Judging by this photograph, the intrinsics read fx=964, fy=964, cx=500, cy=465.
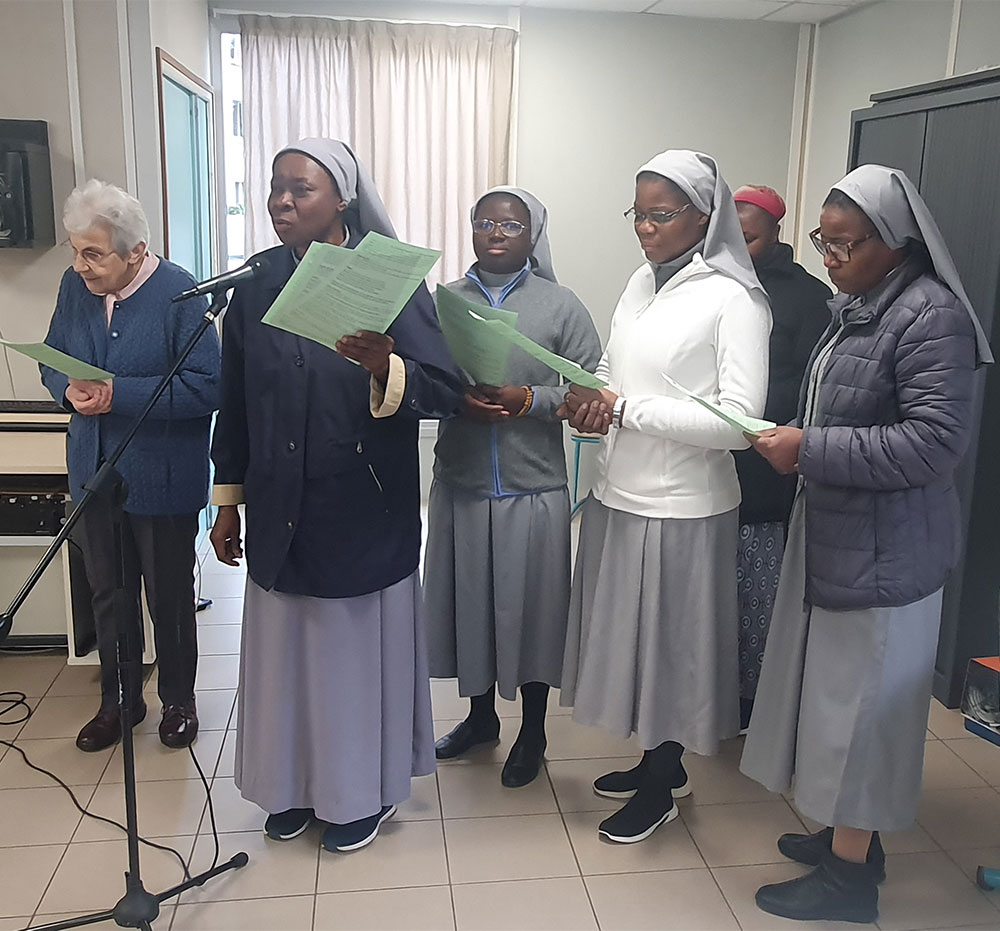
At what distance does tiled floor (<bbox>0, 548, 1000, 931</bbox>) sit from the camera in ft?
6.56

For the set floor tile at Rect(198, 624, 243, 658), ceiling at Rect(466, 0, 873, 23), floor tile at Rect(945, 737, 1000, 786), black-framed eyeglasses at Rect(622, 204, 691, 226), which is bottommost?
floor tile at Rect(198, 624, 243, 658)

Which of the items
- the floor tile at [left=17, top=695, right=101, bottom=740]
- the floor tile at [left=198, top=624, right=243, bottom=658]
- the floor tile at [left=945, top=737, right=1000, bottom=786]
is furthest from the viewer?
the floor tile at [left=198, top=624, right=243, bottom=658]

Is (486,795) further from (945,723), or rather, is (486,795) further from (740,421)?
(945,723)

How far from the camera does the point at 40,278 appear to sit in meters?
3.27

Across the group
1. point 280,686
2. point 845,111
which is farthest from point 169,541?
point 845,111

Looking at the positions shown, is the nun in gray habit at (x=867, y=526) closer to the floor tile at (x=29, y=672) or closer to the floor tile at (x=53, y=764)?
the floor tile at (x=53, y=764)

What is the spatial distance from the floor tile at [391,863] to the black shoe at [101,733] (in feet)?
2.67

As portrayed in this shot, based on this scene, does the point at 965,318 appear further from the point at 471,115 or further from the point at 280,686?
the point at 471,115

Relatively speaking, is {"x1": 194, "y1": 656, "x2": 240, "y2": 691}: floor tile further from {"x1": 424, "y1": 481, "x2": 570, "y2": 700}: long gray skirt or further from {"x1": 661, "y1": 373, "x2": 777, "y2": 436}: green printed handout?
{"x1": 661, "y1": 373, "x2": 777, "y2": 436}: green printed handout

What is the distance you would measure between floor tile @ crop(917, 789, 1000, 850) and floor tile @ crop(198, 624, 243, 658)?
218 cm

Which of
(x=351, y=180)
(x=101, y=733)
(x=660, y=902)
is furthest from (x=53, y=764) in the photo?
(x=351, y=180)

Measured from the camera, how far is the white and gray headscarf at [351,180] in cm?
185

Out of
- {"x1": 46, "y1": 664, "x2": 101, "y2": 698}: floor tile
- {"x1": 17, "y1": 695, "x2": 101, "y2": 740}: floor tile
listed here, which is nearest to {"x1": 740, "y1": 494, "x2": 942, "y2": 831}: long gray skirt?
{"x1": 17, "y1": 695, "x2": 101, "y2": 740}: floor tile

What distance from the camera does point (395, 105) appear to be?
4.66m
